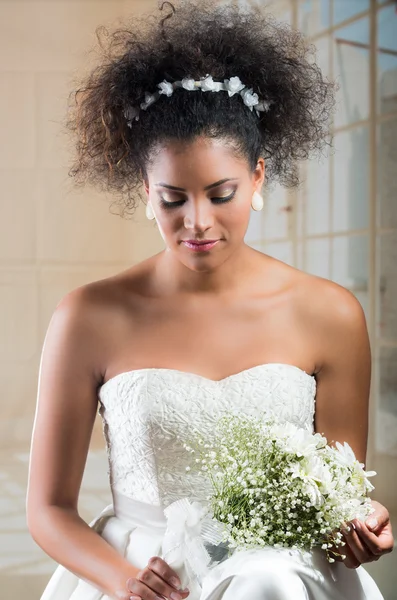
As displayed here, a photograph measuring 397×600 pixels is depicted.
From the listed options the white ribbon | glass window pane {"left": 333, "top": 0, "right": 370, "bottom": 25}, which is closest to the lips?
the white ribbon

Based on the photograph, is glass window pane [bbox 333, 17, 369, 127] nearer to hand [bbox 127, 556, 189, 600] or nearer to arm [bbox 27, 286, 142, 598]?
arm [bbox 27, 286, 142, 598]

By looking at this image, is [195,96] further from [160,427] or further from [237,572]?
[237,572]

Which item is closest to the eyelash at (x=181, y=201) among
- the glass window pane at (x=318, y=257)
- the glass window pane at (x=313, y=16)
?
the glass window pane at (x=318, y=257)

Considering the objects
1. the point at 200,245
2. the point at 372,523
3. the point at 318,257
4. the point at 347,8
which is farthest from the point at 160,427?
the point at 347,8

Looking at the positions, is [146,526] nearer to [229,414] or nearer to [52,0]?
[229,414]

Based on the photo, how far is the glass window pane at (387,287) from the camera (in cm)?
364

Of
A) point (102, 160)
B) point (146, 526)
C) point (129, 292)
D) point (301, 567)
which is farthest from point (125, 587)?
point (102, 160)

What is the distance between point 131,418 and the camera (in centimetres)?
240

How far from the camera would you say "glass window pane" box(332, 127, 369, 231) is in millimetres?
3732

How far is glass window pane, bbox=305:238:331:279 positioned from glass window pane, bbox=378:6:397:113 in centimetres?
64

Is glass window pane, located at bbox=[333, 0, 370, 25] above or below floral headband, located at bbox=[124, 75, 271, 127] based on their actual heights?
above

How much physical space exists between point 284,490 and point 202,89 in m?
1.09

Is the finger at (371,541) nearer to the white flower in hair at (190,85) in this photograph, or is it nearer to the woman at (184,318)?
the woman at (184,318)

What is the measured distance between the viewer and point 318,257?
153 inches
